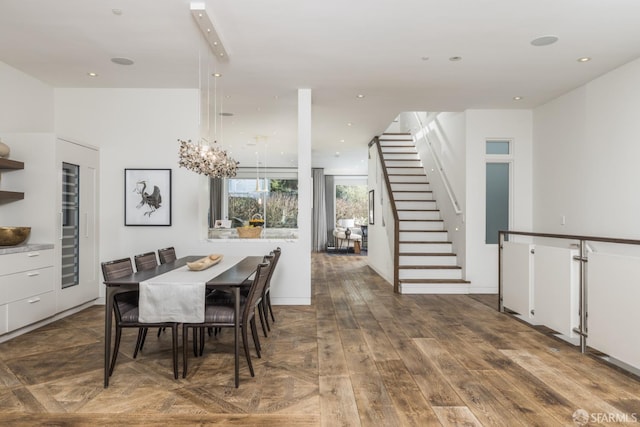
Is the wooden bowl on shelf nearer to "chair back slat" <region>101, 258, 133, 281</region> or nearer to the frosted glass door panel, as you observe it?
"chair back slat" <region>101, 258, 133, 281</region>

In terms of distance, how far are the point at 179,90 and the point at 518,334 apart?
5129mm

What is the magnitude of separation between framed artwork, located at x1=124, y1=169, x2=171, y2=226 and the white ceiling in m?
1.20

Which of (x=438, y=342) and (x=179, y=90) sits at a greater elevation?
(x=179, y=90)

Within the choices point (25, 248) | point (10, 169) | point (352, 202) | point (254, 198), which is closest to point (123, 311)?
point (25, 248)

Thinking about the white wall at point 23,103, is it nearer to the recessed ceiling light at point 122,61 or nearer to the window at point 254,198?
the recessed ceiling light at point 122,61

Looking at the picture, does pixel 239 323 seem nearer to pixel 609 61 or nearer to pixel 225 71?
pixel 225 71

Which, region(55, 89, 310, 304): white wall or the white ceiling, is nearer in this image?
the white ceiling

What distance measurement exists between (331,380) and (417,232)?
15.8ft

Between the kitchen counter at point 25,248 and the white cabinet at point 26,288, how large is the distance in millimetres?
22

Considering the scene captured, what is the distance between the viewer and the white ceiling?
3.29m

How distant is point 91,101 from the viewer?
5.40 meters

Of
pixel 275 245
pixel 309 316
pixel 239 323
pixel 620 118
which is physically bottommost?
pixel 309 316

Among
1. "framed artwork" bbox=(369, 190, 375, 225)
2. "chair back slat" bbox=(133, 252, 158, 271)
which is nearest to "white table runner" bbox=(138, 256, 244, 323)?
"chair back slat" bbox=(133, 252, 158, 271)

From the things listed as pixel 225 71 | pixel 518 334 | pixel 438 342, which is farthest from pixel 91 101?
pixel 518 334
